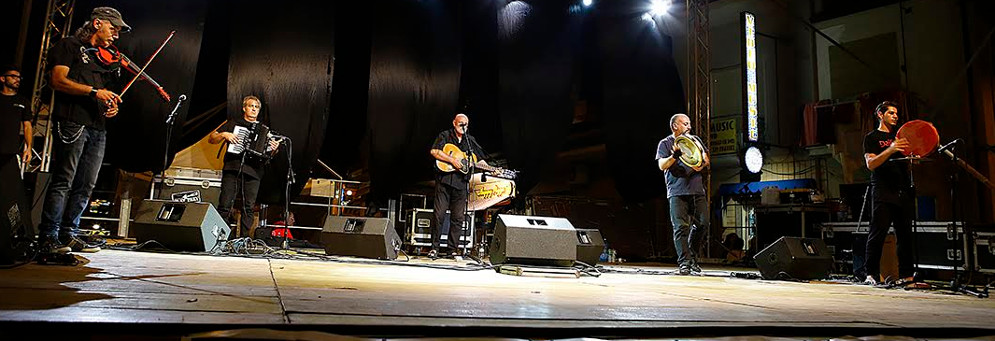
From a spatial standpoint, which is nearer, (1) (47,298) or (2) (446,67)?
(1) (47,298)

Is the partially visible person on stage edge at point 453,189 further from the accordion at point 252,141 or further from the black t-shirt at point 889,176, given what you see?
the black t-shirt at point 889,176

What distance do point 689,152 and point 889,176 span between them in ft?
4.82

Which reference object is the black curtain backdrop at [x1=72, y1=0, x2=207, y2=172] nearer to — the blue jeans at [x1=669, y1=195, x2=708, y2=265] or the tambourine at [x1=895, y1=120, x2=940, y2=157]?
the blue jeans at [x1=669, y1=195, x2=708, y2=265]

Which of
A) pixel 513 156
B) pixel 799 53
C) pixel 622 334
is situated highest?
pixel 799 53

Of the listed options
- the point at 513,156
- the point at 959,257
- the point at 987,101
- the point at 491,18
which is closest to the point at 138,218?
the point at 513,156

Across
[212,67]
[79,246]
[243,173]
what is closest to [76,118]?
[79,246]

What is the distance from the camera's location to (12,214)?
104 inches

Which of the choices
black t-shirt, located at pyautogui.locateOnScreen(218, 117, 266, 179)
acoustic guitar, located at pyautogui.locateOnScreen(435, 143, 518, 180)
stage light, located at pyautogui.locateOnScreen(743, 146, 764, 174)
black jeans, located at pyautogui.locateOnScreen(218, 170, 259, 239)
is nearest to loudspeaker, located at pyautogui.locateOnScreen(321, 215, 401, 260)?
black jeans, located at pyautogui.locateOnScreen(218, 170, 259, 239)

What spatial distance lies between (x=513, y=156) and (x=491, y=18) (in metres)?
2.06

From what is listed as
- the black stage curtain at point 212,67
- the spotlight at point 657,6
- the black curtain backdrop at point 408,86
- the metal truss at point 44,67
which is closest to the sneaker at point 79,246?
the metal truss at point 44,67

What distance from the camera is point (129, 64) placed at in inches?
173

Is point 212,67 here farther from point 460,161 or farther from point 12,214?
point 12,214

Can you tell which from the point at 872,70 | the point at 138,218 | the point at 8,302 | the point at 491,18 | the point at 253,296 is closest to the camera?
the point at 8,302

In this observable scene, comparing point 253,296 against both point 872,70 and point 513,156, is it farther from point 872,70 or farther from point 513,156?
point 872,70
